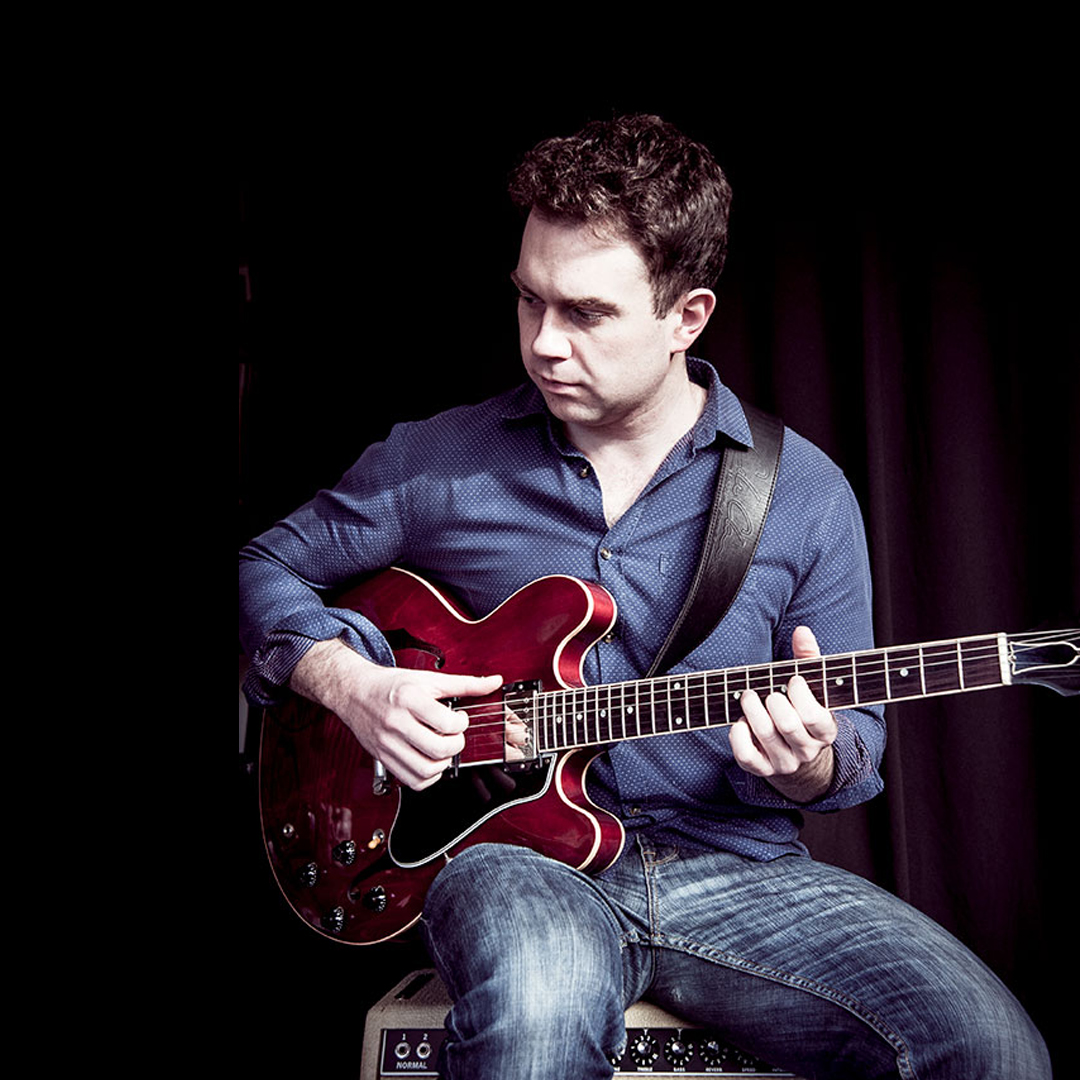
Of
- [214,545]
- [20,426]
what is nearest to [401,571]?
[214,545]

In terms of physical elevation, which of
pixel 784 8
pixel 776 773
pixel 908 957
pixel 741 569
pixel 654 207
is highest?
pixel 784 8

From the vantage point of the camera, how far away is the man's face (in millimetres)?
1583

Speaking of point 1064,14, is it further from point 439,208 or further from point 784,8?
point 439,208

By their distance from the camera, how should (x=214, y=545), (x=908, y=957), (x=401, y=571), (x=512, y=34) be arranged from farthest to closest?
(x=512, y=34), (x=401, y=571), (x=908, y=957), (x=214, y=545)

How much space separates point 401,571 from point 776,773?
726mm

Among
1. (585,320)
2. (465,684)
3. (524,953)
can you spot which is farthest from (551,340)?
(524,953)

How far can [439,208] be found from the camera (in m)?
2.62

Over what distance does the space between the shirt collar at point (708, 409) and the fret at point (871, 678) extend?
0.49 meters

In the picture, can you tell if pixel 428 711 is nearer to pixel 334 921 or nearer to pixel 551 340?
pixel 334 921

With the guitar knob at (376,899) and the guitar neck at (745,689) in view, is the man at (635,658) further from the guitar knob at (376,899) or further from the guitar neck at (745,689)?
the guitar knob at (376,899)

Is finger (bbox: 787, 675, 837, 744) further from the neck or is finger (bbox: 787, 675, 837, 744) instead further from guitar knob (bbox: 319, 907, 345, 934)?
guitar knob (bbox: 319, 907, 345, 934)

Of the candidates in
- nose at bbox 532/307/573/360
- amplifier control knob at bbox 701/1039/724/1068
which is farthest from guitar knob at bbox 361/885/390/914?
nose at bbox 532/307/573/360

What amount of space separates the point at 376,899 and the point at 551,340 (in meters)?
0.88

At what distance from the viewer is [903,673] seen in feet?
4.33
